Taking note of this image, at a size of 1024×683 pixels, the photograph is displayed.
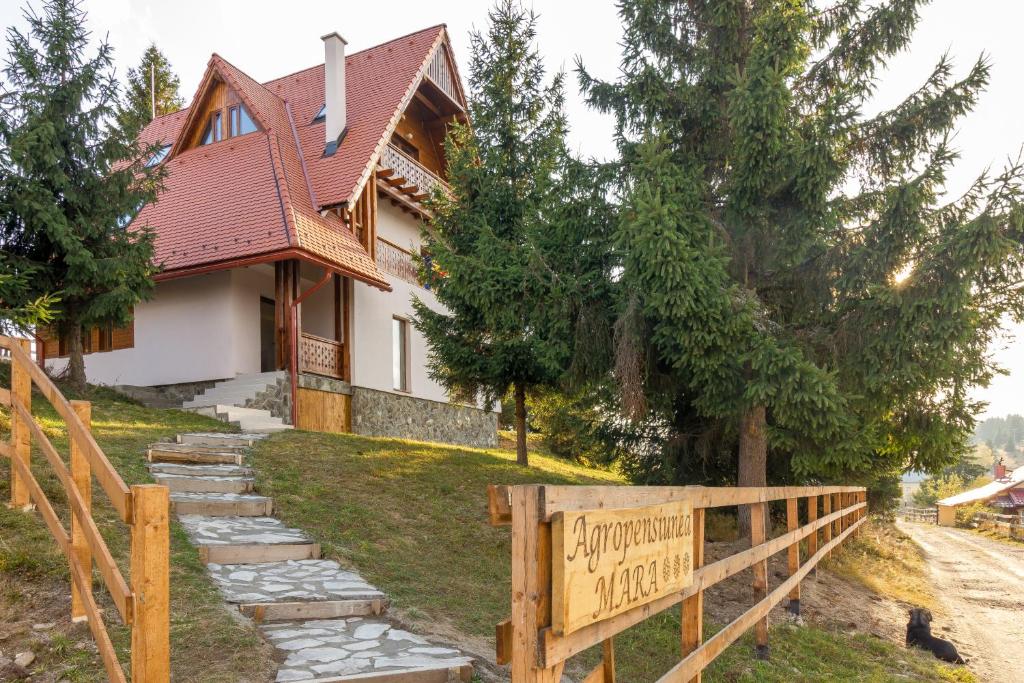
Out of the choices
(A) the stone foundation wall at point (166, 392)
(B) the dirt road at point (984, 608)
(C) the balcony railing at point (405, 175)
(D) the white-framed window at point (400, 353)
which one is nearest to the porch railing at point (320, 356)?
(A) the stone foundation wall at point (166, 392)

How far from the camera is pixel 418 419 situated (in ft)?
59.3

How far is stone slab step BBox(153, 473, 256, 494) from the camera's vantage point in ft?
→ 26.6

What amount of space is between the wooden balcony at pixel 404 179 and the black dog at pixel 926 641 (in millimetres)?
12487

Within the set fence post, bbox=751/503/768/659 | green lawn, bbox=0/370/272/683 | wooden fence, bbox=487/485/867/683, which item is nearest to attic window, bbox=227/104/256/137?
green lawn, bbox=0/370/272/683

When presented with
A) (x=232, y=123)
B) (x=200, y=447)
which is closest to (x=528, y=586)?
(x=200, y=447)

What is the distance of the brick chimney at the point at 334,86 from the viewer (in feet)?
57.5

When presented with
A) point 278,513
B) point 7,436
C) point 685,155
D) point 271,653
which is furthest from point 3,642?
point 685,155

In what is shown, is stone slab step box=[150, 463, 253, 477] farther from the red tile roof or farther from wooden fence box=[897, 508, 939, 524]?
wooden fence box=[897, 508, 939, 524]

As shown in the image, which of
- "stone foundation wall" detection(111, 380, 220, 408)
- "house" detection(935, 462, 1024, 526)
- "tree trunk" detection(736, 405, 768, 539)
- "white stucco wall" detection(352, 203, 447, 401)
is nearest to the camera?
"tree trunk" detection(736, 405, 768, 539)

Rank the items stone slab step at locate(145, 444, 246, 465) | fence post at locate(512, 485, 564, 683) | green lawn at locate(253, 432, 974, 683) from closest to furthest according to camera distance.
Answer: fence post at locate(512, 485, 564, 683), green lawn at locate(253, 432, 974, 683), stone slab step at locate(145, 444, 246, 465)

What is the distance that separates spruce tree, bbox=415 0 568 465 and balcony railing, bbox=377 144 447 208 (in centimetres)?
357

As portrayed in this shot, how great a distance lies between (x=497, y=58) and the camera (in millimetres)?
13984

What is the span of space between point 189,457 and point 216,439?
1.10 meters

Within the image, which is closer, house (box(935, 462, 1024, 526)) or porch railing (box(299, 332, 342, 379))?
porch railing (box(299, 332, 342, 379))
